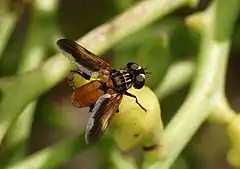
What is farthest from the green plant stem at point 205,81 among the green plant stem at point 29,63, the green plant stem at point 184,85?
the green plant stem at point 29,63

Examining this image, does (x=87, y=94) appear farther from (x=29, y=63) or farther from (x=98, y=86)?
(x=29, y=63)

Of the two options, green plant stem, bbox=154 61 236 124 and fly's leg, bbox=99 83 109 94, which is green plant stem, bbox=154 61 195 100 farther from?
fly's leg, bbox=99 83 109 94

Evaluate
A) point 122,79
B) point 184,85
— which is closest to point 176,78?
point 184,85

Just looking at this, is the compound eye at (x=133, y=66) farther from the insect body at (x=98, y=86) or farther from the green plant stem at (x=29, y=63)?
the green plant stem at (x=29, y=63)

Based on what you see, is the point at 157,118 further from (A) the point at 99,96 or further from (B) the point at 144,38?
(B) the point at 144,38

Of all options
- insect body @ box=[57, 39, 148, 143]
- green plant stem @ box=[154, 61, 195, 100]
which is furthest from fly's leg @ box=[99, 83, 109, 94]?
green plant stem @ box=[154, 61, 195, 100]
